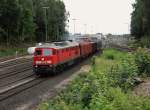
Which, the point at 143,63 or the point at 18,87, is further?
the point at 18,87

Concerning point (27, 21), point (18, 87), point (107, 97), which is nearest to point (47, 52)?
point (18, 87)

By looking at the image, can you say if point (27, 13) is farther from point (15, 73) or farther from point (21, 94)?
point (21, 94)

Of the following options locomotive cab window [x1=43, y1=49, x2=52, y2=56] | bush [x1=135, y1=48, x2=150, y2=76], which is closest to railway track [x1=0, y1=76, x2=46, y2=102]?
locomotive cab window [x1=43, y1=49, x2=52, y2=56]

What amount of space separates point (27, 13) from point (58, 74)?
48326 mm

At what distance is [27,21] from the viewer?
8538 cm

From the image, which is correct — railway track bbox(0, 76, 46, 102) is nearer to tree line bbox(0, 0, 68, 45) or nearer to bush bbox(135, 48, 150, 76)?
bush bbox(135, 48, 150, 76)

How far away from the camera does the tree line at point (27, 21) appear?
75438 millimetres

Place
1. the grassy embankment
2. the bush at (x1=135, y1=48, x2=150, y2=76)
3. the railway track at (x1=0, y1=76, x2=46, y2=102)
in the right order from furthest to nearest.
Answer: the railway track at (x1=0, y1=76, x2=46, y2=102), the bush at (x1=135, y1=48, x2=150, y2=76), the grassy embankment

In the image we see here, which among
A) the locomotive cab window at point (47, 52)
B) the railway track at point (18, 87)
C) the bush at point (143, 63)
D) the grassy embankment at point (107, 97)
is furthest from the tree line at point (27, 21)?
the grassy embankment at point (107, 97)

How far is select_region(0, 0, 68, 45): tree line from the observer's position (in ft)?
247

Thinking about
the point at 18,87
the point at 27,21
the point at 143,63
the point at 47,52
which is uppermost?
the point at 27,21

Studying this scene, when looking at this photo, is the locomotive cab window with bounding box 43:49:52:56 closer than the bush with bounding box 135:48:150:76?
No

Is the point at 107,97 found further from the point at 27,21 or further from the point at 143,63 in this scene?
the point at 27,21

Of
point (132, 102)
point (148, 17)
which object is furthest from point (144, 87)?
point (148, 17)
